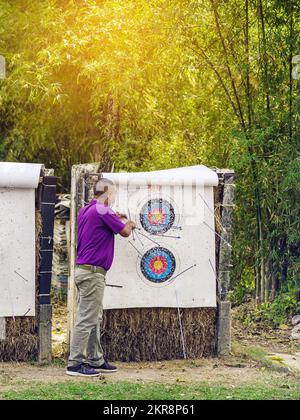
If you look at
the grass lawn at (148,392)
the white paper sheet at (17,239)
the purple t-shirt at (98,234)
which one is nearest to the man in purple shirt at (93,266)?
the purple t-shirt at (98,234)

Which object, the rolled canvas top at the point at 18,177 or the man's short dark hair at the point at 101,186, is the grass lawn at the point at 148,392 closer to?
the man's short dark hair at the point at 101,186

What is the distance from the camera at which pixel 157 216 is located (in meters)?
8.61

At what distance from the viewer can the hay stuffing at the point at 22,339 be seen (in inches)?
328

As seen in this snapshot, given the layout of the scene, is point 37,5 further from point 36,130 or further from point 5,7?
point 36,130

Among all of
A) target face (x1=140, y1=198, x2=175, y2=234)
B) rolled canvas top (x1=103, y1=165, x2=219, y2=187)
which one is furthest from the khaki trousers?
rolled canvas top (x1=103, y1=165, x2=219, y2=187)

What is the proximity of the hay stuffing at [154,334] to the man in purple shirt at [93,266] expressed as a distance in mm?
508

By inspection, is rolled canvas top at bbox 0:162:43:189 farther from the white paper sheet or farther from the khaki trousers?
the khaki trousers

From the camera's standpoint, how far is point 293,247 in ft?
35.8

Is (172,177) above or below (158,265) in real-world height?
above

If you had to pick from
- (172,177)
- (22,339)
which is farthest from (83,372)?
(172,177)

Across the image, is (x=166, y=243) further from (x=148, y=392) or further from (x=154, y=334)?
(x=148, y=392)

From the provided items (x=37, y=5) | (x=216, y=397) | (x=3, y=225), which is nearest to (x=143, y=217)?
(x=3, y=225)

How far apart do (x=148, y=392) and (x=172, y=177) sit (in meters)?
2.34

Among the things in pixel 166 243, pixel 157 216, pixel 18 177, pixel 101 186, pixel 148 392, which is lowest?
pixel 148 392
